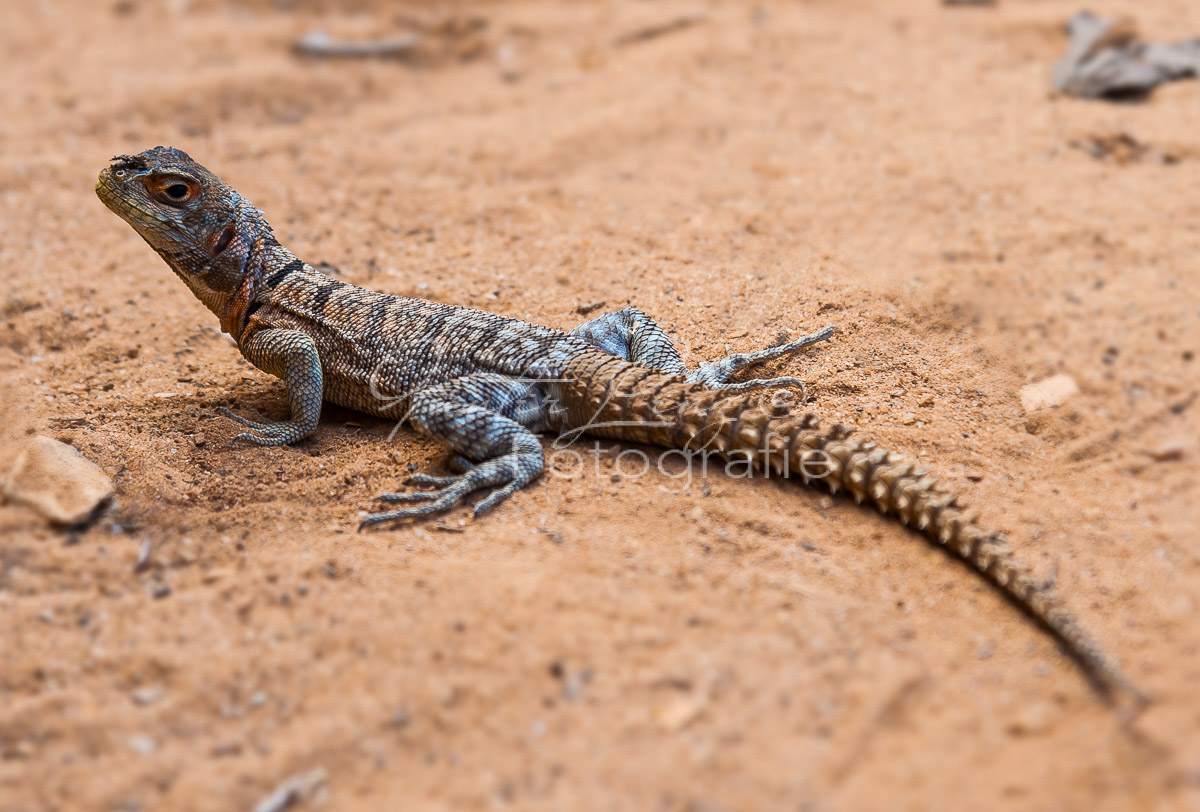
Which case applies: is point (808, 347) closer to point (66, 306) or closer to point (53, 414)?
point (53, 414)

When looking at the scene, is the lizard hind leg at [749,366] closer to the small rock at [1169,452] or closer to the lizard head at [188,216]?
the small rock at [1169,452]

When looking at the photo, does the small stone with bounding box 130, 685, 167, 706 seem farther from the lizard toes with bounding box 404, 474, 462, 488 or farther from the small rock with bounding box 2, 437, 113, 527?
the lizard toes with bounding box 404, 474, 462, 488

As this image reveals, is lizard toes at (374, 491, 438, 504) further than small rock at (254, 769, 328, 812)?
Yes

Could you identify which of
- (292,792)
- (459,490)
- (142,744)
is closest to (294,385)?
(459,490)

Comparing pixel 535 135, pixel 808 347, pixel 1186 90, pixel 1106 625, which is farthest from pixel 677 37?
pixel 1106 625

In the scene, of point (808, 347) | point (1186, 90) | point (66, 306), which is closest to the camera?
point (808, 347)

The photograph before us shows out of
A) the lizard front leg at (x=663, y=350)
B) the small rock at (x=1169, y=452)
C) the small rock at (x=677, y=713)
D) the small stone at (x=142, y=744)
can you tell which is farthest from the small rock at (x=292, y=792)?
the small rock at (x=1169, y=452)

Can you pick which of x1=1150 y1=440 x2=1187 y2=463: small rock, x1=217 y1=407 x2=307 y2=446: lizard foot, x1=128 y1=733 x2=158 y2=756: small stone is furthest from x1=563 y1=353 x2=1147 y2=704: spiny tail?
x1=128 y1=733 x2=158 y2=756: small stone
